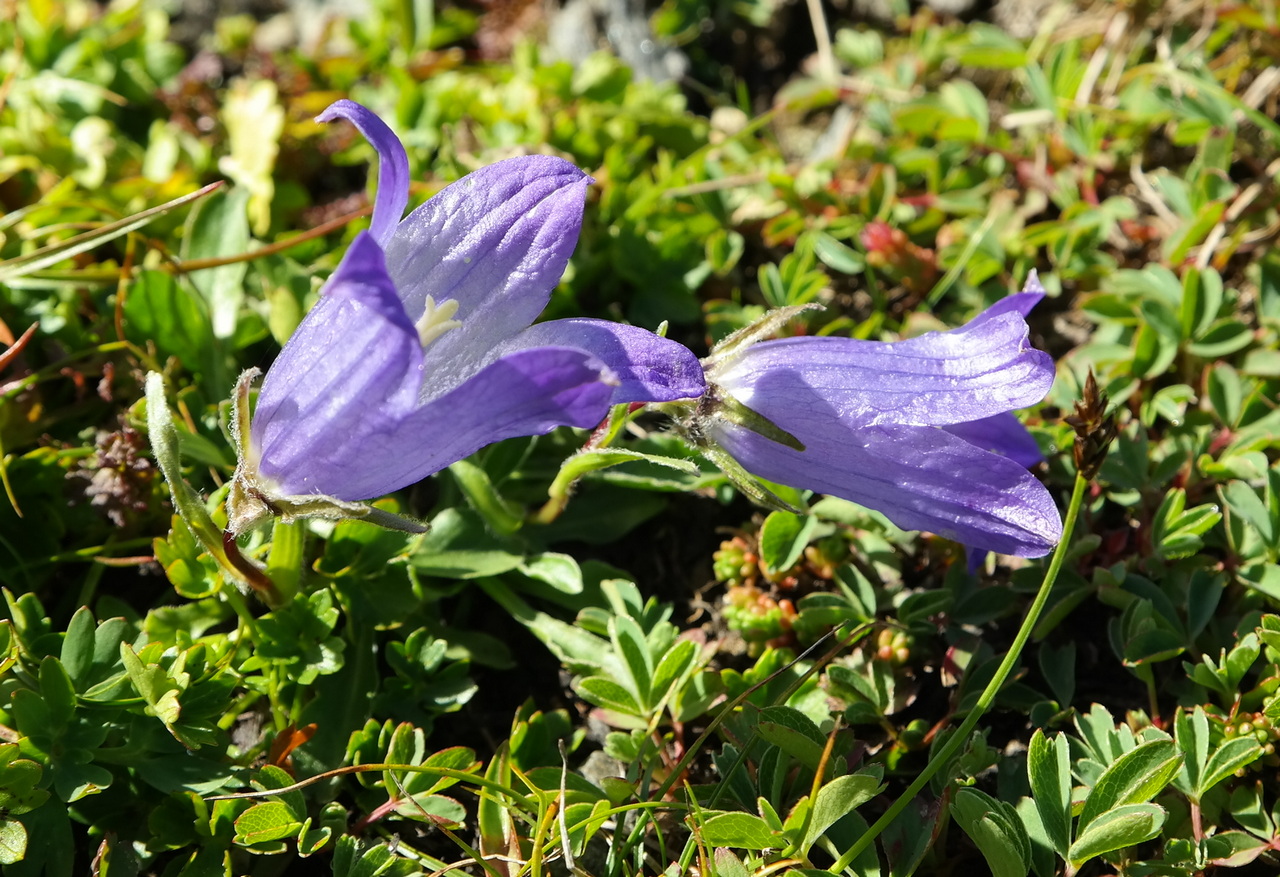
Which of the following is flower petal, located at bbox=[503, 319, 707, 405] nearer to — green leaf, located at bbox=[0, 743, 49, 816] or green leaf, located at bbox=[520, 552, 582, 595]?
green leaf, located at bbox=[520, 552, 582, 595]

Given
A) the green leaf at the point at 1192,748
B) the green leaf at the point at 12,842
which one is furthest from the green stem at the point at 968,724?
the green leaf at the point at 12,842

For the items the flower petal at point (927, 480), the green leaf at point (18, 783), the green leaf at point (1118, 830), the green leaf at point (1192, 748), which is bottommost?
the green leaf at point (1192, 748)

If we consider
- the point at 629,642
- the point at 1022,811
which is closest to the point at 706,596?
the point at 629,642

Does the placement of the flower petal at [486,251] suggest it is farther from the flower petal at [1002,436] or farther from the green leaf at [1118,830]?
the green leaf at [1118,830]

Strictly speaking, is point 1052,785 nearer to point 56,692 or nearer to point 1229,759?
point 1229,759

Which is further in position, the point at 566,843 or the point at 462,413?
the point at 566,843

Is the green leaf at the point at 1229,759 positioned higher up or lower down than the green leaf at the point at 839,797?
lower down

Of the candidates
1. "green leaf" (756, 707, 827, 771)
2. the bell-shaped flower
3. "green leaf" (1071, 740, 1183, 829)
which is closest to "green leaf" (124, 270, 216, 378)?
the bell-shaped flower

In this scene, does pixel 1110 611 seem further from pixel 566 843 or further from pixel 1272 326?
pixel 566 843
